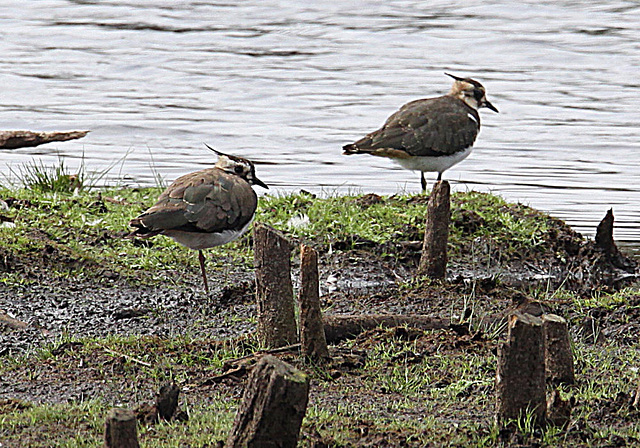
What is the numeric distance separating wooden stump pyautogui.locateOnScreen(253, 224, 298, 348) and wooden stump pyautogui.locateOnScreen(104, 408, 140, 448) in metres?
2.13

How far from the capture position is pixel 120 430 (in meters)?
3.77

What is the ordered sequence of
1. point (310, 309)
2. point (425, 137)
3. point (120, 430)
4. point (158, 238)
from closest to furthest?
point (120, 430), point (310, 309), point (158, 238), point (425, 137)

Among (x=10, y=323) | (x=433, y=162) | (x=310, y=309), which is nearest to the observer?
(x=310, y=309)

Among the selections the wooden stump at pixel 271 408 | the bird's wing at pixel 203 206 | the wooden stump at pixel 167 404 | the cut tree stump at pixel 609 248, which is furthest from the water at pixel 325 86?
the wooden stump at pixel 271 408

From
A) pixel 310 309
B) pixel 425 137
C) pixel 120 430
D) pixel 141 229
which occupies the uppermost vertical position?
pixel 120 430

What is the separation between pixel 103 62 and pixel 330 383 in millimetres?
18888

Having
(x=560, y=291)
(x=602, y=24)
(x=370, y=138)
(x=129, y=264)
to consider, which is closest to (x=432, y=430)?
(x=560, y=291)

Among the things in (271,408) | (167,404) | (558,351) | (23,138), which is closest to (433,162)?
(23,138)

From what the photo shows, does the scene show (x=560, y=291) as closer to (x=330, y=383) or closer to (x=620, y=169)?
(x=330, y=383)

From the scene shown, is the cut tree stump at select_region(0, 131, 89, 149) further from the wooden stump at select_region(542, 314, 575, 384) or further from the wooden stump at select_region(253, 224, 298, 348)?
the wooden stump at select_region(542, 314, 575, 384)

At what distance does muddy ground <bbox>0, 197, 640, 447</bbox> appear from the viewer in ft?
19.0

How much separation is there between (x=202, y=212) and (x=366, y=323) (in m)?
1.66

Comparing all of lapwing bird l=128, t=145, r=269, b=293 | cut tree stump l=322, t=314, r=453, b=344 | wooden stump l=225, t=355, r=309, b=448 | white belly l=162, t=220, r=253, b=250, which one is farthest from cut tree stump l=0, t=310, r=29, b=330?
wooden stump l=225, t=355, r=309, b=448

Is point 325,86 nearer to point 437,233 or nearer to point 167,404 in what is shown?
point 437,233
